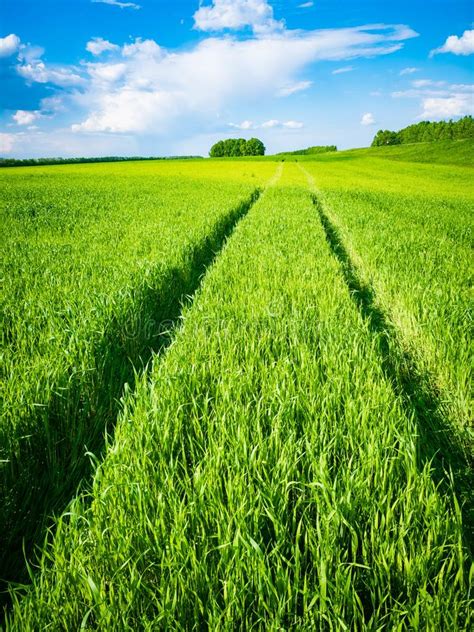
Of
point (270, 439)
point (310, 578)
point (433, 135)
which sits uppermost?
point (433, 135)

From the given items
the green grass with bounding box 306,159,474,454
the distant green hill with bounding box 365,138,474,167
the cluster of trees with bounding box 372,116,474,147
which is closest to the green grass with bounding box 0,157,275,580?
the green grass with bounding box 306,159,474,454

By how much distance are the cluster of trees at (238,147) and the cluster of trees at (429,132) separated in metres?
37.9

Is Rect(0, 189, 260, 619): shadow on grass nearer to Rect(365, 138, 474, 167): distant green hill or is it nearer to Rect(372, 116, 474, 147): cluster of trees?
Rect(365, 138, 474, 167): distant green hill

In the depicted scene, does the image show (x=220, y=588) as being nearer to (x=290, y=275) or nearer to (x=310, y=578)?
(x=310, y=578)

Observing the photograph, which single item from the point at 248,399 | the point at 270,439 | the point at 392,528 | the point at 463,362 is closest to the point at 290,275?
the point at 463,362

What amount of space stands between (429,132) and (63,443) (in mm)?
109134

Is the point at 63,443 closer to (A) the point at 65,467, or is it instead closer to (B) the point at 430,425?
(A) the point at 65,467

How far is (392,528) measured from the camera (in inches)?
47.7

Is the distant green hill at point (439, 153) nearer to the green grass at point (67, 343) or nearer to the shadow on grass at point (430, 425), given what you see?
the green grass at point (67, 343)

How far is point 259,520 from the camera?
52.7 inches

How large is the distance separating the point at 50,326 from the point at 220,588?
2479mm

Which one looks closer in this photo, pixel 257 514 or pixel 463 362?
pixel 257 514

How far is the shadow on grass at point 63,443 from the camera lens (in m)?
1.73

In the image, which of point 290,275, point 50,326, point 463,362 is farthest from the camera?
point 290,275
